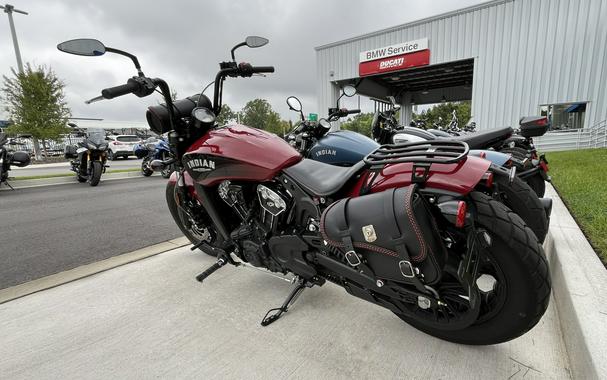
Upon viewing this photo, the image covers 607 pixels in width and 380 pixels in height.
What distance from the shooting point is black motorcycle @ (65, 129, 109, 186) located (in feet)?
22.0

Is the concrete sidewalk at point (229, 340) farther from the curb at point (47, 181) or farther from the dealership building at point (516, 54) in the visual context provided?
the dealership building at point (516, 54)

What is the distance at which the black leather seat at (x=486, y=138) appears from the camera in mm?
2227

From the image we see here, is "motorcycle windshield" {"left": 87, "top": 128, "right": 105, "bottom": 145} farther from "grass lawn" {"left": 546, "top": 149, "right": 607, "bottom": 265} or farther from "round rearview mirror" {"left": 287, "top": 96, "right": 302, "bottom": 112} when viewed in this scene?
"grass lawn" {"left": 546, "top": 149, "right": 607, "bottom": 265}

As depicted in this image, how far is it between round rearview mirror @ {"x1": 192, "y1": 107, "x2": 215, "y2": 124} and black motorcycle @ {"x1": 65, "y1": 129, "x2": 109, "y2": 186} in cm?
604

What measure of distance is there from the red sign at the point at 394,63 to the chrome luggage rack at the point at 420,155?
15773 mm

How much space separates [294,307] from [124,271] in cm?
145

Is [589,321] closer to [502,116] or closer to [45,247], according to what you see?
[45,247]

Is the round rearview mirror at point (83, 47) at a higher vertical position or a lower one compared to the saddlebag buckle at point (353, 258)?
higher

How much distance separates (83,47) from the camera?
1.74 meters

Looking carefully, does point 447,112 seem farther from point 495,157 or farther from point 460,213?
point 460,213

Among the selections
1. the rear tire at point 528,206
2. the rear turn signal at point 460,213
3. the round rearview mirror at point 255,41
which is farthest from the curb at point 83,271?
the rear tire at point 528,206

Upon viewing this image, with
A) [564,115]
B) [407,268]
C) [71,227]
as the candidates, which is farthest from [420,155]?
[564,115]

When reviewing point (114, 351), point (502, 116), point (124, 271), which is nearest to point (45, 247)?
point (124, 271)

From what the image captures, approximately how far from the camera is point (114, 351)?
5.12ft
